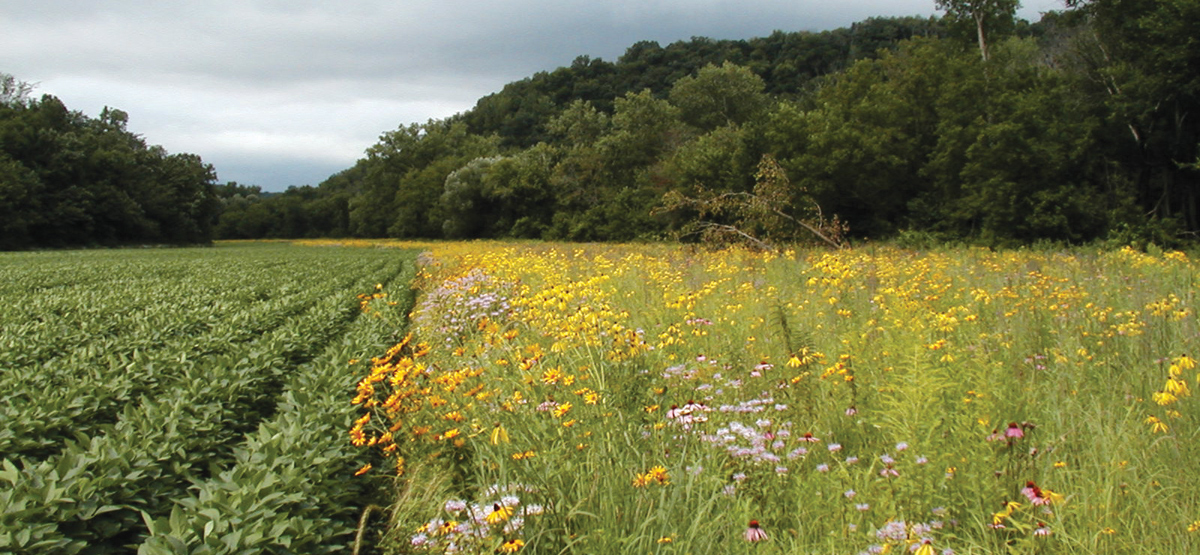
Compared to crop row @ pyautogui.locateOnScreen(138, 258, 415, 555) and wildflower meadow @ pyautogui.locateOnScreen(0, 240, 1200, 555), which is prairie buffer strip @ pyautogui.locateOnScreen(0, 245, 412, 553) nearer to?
wildflower meadow @ pyautogui.locateOnScreen(0, 240, 1200, 555)

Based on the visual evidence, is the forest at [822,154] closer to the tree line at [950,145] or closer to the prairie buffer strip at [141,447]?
the tree line at [950,145]

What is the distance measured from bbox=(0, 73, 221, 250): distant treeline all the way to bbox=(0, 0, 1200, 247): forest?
A: 0.18m

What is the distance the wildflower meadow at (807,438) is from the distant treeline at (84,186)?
56916 mm

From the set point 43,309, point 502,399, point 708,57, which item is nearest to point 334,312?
point 43,309

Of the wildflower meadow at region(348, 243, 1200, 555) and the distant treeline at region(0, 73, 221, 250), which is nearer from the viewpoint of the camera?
the wildflower meadow at region(348, 243, 1200, 555)

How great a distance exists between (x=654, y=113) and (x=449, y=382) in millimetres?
45124

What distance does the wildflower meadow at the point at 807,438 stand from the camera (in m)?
2.52

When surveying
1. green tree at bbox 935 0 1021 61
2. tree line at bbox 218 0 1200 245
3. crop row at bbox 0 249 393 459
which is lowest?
crop row at bbox 0 249 393 459

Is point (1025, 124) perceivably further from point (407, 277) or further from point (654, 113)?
point (654, 113)

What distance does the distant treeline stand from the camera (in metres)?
48.3

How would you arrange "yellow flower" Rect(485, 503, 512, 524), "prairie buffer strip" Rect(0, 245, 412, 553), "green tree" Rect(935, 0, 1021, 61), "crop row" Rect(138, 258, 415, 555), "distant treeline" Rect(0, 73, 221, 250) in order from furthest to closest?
"distant treeline" Rect(0, 73, 221, 250)
"green tree" Rect(935, 0, 1021, 61)
"prairie buffer strip" Rect(0, 245, 412, 553)
"crop row" Rect(138, 258, 415, 555)
"yellow flower" Rect(485, 503, 512, 524)

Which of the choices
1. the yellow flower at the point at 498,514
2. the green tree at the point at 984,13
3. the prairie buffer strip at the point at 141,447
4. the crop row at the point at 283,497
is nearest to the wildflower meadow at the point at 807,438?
the yellow flower at the point at 498,514

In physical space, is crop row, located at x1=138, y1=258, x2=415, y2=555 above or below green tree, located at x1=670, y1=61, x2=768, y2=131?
below

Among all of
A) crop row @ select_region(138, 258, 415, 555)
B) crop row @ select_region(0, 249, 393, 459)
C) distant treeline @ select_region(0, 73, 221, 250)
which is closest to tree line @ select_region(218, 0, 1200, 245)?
crop row @ select_region(0, 249, 393, 459)
